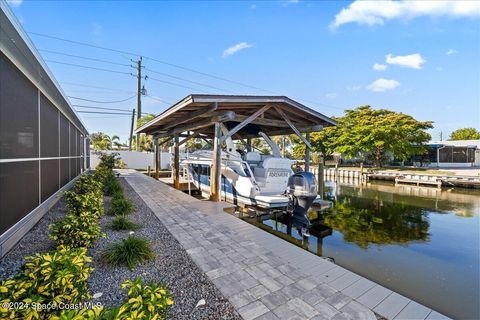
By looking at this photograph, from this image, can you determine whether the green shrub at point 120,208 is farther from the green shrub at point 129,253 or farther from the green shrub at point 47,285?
the green shrub at point 47,285

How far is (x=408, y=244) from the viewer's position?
616cm

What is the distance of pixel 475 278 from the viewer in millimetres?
4488

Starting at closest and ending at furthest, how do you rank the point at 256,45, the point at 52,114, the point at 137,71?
the point at 52,114, the point at 256,45, the point at 137,71

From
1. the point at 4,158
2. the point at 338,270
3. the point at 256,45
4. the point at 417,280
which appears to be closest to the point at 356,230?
the point at 417,280

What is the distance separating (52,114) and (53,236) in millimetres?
4286

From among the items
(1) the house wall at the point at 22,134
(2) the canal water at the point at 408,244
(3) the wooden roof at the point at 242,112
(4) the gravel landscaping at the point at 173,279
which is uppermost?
(3) the wooden roof at the point at 242,112

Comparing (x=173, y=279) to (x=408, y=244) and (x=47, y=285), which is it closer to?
(x=47, y=285)

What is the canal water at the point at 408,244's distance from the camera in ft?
13.4

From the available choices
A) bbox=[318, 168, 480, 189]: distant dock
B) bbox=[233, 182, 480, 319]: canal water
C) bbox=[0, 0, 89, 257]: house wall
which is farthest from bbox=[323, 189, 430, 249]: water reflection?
bbox=[318, 168, 480, 189]: distant dock

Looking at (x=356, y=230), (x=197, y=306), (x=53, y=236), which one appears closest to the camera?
Result: (x=197, y=306)

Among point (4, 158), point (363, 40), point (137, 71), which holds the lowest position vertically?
point (4, 158)

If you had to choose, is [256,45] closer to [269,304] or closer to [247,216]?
[247,216]

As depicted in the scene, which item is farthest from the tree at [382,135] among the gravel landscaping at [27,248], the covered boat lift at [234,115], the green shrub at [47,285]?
the green shrub at [47,285]

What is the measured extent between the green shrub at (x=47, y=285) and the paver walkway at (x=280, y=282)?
133 centimetres
